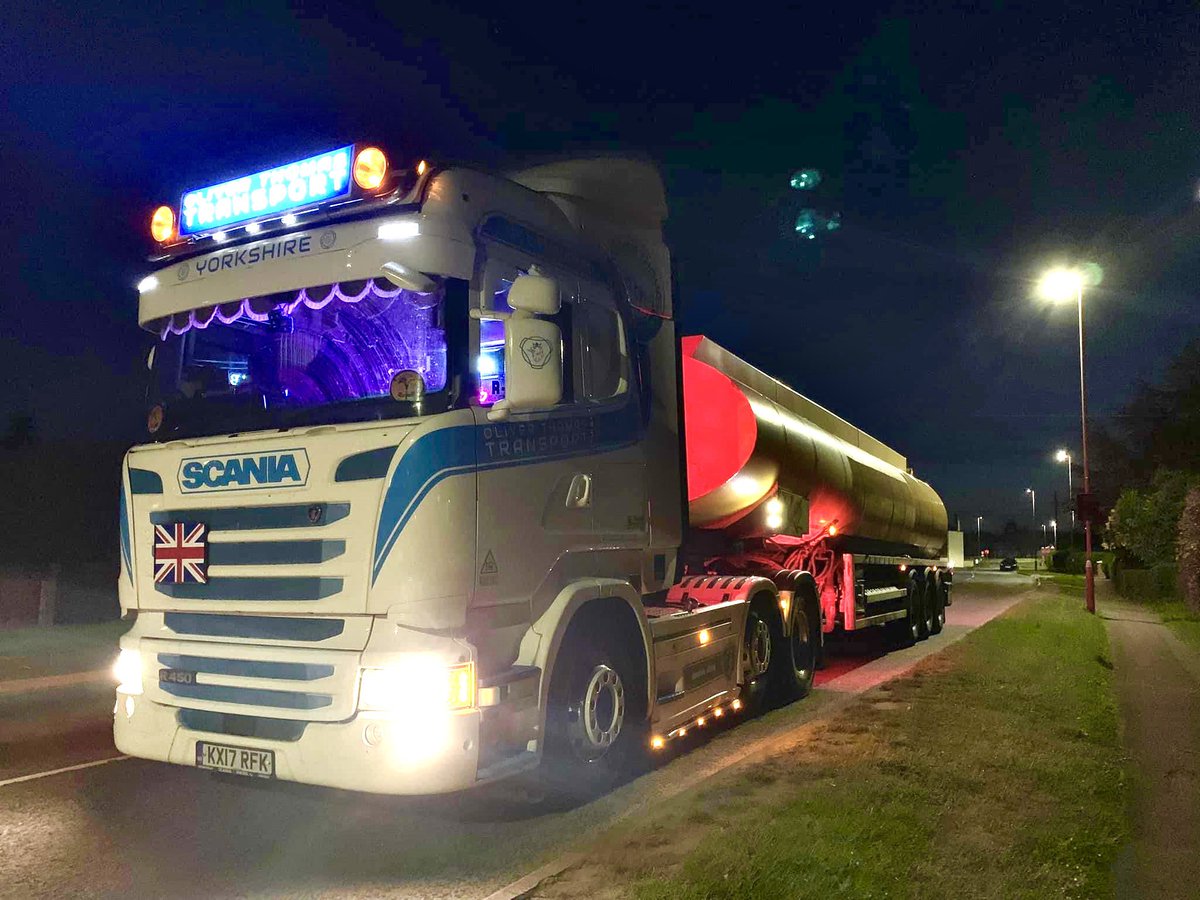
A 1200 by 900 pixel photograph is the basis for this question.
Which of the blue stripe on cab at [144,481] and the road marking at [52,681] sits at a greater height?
the blue stripe on cab at [144,481]

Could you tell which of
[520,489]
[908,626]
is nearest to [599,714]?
[520,489]

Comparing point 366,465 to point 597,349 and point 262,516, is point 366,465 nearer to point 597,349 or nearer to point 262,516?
point 262,516

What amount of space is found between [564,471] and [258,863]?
2659 mm

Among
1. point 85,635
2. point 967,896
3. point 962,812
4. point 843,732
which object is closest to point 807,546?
point 843,732

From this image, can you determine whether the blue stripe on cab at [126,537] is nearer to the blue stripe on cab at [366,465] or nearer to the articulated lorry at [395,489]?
the articulated lorry at [395,489]

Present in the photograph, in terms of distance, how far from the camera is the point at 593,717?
18.6 feet

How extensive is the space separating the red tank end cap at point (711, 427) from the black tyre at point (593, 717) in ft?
9.23

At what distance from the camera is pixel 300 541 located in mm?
4875

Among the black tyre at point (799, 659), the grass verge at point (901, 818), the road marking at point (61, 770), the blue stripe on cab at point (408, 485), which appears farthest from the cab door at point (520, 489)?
the black tyre at point (799, 659)

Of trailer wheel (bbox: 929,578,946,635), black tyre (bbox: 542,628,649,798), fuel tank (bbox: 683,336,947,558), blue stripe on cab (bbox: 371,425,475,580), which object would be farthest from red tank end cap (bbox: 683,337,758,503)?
trailer wheel (bbox: 929,578,946,635)

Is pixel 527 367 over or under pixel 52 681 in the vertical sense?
over

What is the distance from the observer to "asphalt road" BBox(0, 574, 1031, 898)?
4.66m

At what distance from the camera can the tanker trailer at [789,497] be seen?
342 inches

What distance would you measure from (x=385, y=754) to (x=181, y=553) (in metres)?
1.78
